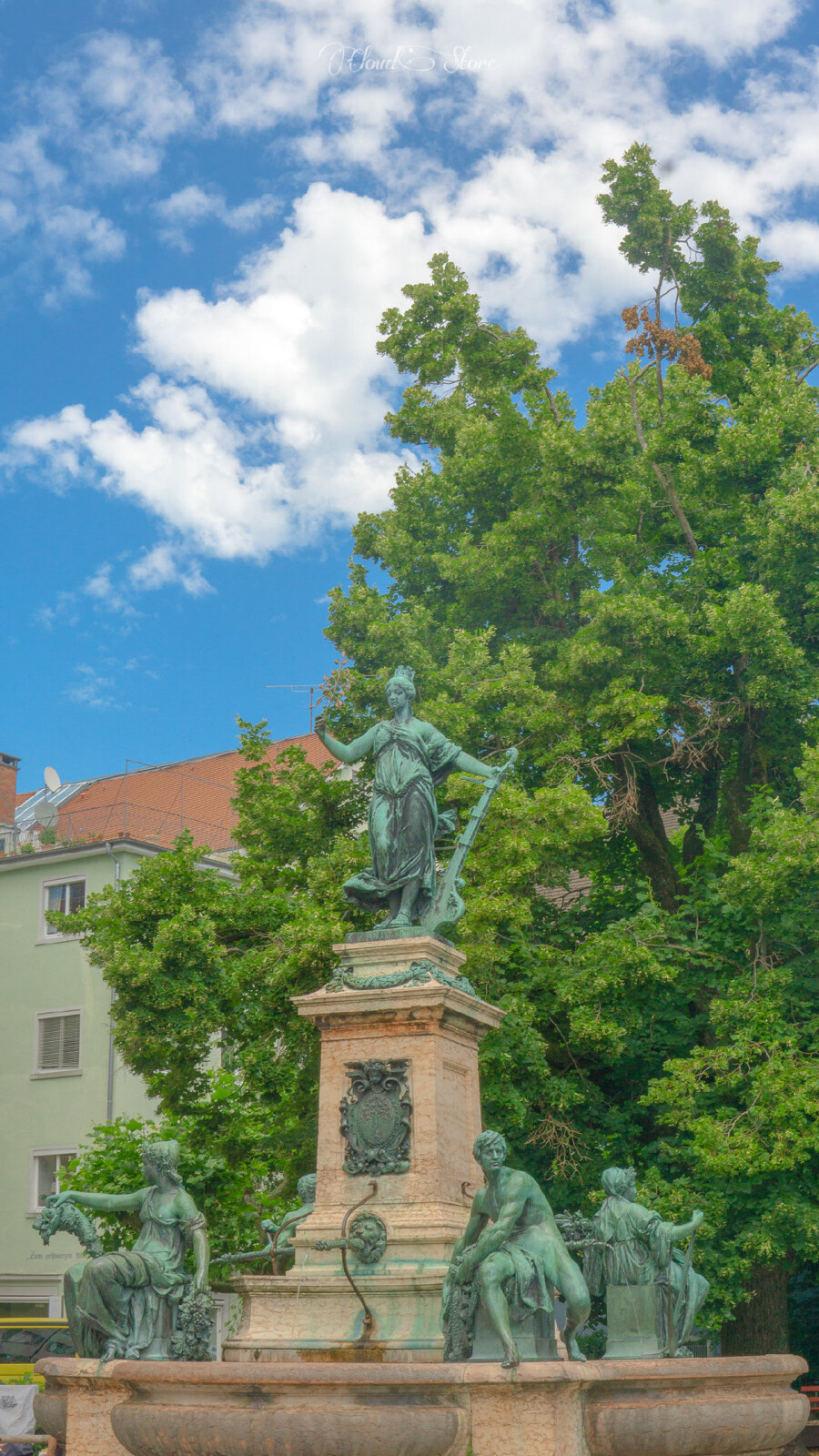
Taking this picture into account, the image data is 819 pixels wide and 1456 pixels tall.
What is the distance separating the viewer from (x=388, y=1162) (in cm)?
996

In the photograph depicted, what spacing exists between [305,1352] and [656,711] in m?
11.4

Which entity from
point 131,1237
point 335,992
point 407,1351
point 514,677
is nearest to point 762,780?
point 514,677

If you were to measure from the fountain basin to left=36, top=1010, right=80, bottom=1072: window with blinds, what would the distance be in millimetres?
22075

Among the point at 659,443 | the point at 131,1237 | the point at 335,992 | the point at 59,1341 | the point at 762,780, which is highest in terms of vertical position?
the point at 659,443

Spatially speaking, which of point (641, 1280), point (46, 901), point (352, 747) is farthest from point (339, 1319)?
point (46, 901)

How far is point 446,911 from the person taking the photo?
36.8 ft

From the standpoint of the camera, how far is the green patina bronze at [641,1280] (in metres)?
9.21

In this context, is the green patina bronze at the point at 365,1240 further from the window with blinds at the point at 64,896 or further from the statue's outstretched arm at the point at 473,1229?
the window with blinds at the point at 64,896

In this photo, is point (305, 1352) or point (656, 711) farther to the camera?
point (656, 711)

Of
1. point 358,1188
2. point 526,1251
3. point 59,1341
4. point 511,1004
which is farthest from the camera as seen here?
point 59,1341

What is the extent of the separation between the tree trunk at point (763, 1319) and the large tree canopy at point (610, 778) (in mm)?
33

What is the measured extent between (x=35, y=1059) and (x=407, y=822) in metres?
20.9

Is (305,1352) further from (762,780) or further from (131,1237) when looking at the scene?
(762,780)

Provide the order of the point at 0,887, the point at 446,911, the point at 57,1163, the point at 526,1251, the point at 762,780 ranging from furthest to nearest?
1. the point at 0,887
2. the point at 57,1163
3. the point at 762,780
4. the point at 446,911
5. the point at 526,1251
